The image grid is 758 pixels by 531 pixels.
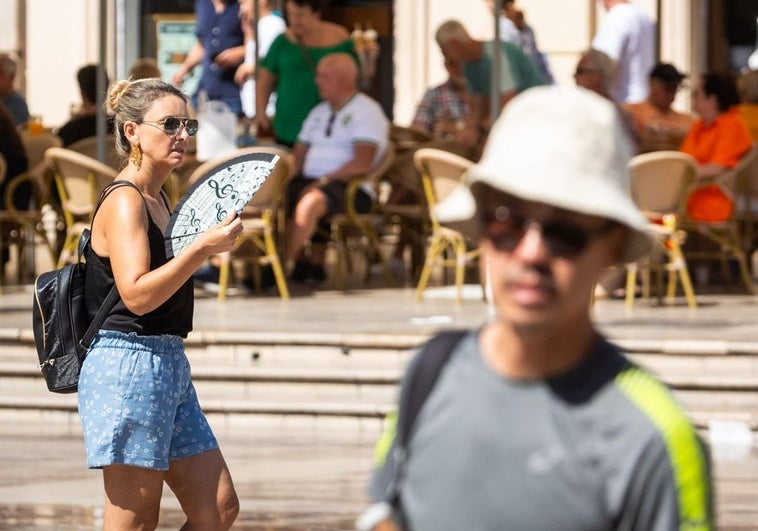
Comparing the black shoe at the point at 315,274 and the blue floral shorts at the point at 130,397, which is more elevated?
the blue floral shorts at the point at 130,397

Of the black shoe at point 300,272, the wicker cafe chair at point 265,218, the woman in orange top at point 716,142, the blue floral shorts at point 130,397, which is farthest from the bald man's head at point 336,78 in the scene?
the blue floral shorts at point 130,397

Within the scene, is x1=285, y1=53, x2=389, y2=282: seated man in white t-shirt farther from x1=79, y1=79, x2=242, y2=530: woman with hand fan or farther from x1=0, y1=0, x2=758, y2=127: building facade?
x1=79, y1=79, x2=242, y2=530: woman with hand fan

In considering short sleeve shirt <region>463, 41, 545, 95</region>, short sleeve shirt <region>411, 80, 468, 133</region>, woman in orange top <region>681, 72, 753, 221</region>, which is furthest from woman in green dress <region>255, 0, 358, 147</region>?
woman in orange top <region>681, 72, 753, 221</region>

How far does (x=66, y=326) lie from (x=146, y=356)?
0.24m

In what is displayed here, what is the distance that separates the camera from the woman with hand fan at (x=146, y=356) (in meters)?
3.93

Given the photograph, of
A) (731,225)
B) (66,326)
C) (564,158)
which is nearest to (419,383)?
(564,158)

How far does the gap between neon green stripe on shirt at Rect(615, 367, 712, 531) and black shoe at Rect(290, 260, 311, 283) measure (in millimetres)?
Result: 10248

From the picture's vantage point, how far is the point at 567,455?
1952 mm

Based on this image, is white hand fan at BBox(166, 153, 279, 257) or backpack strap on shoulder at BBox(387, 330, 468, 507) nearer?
backpack strap on shoulder at BBox(387, 330, 468, 507)

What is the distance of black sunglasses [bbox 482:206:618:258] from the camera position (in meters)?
2.01

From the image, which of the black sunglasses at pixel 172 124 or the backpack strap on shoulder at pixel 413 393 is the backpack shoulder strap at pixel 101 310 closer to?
the black sunglasses at pixel 172 124

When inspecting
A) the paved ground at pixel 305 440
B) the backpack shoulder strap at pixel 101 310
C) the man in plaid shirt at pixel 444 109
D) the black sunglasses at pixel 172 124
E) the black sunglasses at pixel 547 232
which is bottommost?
the paved ground at pixel 305 440

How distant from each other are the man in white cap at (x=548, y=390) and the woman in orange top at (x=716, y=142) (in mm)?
9432

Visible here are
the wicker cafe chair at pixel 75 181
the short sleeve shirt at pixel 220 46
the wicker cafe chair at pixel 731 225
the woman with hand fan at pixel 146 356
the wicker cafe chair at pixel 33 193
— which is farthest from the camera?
the short sleeve shirt at pixel 220 46
